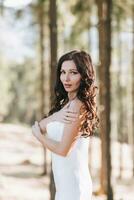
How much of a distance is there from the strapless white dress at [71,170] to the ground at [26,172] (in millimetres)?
10123

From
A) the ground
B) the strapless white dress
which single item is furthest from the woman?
the ground

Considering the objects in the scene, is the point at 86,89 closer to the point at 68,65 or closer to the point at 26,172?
the point at 68,65

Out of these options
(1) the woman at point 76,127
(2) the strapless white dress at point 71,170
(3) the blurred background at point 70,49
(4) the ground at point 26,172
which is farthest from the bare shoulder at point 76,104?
(4) the ground at point 26,172

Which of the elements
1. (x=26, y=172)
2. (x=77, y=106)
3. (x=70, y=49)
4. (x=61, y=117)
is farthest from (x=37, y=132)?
(x=26, y=172)

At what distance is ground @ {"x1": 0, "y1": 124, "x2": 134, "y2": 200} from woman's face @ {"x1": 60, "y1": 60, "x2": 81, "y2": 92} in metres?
10.3

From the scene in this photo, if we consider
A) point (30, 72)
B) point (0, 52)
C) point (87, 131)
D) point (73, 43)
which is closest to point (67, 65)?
point (87, 131)

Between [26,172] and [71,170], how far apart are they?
20.2 metres

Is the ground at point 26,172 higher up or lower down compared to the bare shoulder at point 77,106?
lower down

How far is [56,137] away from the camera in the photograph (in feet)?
10.1

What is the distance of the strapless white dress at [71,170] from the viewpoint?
309 cm

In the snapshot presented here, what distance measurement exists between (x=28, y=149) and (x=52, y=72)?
963 inches

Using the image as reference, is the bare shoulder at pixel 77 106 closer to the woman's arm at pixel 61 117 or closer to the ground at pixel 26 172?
the woman's arm at pixel 61 117

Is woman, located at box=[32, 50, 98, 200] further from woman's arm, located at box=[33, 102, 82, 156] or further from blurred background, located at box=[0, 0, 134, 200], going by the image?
blurred background, located at box=[0, 0, 134, 200]

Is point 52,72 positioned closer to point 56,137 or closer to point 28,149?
point 56,137
